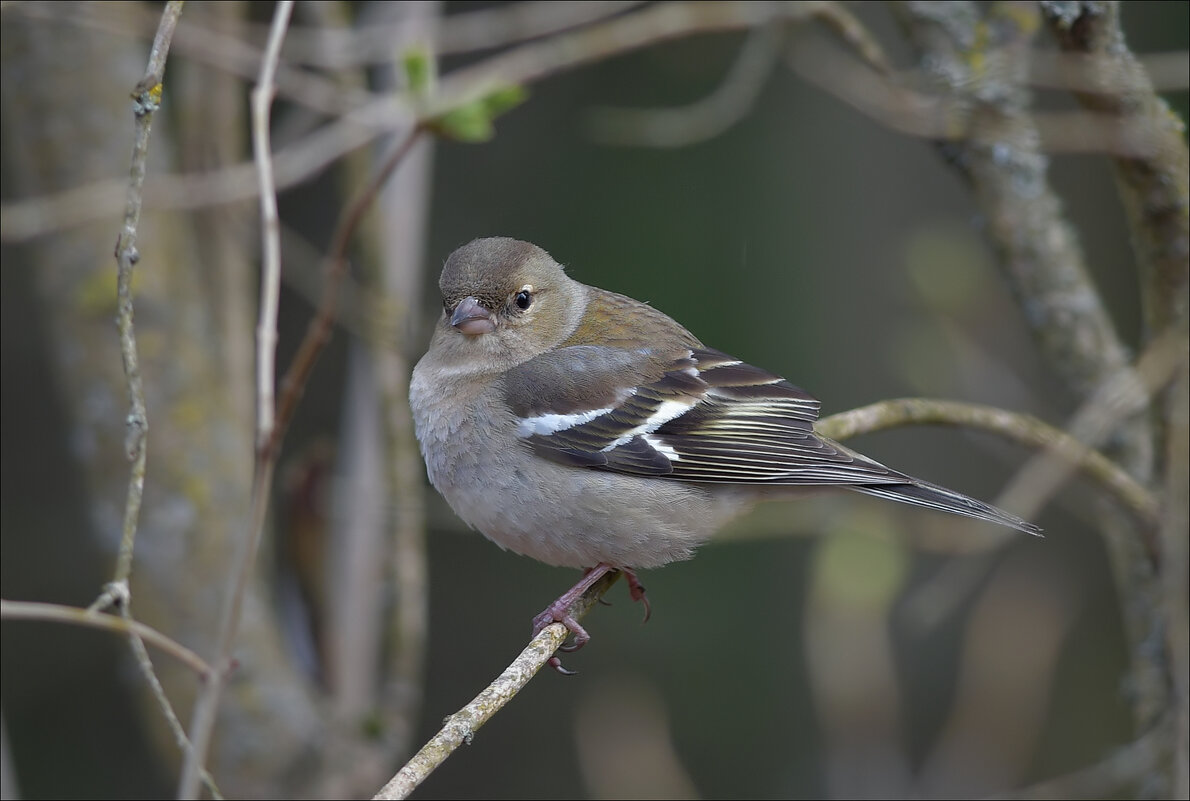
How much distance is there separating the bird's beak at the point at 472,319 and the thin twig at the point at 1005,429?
3.94 feet

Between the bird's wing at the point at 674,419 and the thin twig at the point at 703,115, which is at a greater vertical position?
the thin twig at the point at 703,115

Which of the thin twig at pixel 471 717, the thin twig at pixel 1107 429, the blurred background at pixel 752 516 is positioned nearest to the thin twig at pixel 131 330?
the thin twig at pixel 471 717

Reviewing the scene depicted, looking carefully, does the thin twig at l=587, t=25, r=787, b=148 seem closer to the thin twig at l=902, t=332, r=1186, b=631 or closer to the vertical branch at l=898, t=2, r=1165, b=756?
the vertical branch at l=898, t=2, r=1165, b=756

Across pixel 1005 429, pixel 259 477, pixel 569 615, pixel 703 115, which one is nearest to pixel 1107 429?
pixel 1005 429

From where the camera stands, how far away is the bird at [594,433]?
363 centimetres

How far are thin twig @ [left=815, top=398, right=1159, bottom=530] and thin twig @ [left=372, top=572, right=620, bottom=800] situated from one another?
1028 millimetres

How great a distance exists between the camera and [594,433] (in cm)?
383

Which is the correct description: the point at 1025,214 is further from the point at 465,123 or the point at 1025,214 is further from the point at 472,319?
the point at 465,123

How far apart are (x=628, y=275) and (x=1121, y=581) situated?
12.7 feet

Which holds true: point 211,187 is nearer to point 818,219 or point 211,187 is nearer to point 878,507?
point 878,507

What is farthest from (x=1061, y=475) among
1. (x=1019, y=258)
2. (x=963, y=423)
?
(x=1019, y=258)

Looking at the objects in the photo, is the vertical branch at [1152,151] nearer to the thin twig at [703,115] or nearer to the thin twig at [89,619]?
the thin twig at [703,115]

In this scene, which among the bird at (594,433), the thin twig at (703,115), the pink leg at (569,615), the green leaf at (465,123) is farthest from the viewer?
the thin twig at (703,115)

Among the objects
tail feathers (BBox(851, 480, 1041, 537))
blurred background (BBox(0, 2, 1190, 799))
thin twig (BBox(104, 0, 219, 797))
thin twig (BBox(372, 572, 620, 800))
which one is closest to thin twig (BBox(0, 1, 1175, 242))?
blurred background (BBox(0, 2, 1190, 799))
